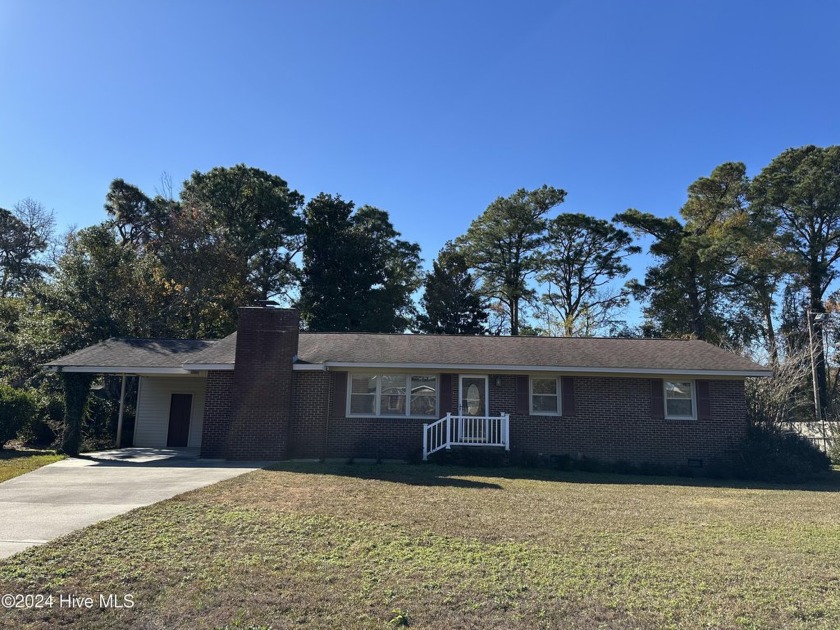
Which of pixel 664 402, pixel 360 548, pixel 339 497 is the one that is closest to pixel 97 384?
pixel 339 497

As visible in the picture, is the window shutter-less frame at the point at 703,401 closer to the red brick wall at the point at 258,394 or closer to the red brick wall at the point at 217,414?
the red brick wall at the point at 258,394

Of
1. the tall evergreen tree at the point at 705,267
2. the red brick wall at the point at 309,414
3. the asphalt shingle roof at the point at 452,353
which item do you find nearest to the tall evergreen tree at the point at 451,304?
the tall evergreen tree at the point at 705,267

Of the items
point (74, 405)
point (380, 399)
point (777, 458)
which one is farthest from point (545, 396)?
point (74, 405)

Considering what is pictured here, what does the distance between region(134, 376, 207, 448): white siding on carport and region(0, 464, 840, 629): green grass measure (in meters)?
10.0

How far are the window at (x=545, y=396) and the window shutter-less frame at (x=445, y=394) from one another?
2.35 meters

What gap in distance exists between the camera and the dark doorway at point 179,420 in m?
17.7

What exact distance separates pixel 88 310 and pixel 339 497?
16.5m

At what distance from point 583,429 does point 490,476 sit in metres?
4.14

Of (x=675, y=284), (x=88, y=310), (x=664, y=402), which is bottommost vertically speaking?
(x=664, y=402)

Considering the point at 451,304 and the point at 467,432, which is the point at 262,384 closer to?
the point at 467,432

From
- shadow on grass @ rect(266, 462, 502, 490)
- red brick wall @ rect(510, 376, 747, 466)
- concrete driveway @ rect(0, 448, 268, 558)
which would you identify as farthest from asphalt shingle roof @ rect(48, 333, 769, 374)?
shadow on grass @ rect(266, 462, 502, 490)

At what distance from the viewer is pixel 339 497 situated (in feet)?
27.2

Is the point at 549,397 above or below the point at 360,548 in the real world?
above

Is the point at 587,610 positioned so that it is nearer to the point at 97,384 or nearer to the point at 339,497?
the point at 339,497
